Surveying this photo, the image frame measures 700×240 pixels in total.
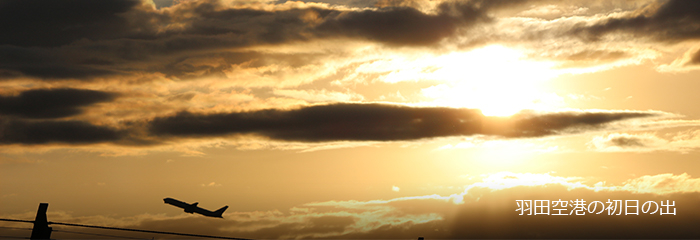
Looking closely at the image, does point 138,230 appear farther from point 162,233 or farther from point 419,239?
point 419,239

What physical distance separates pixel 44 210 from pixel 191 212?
9997 cm

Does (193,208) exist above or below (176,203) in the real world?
below

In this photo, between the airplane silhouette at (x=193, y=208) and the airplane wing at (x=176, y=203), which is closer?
the airplane silhouette at (x=193, y=208)

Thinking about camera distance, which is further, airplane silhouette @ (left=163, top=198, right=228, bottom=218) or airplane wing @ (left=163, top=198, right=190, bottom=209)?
airplane wing @ (left=163, top=198, right=190, bottom=209)

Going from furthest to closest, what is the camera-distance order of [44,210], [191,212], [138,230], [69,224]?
[191,212], [44,210], [69,224], [138,230]

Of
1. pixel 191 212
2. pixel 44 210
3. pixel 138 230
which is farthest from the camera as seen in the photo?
pixel 191 212

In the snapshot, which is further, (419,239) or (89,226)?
(419,239)

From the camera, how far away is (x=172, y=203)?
134m

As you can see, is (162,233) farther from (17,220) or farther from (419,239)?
(419,239)

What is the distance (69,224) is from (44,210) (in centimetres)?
391

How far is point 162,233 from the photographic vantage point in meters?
31.6

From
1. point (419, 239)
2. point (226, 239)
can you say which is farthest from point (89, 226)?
point (419, 239)

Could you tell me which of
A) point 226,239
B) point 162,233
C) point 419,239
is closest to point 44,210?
point 162,233

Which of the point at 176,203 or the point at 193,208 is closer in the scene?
the point at 193,208
